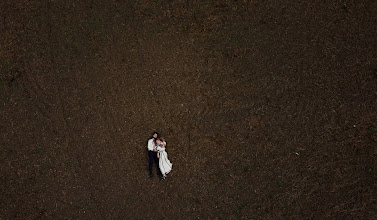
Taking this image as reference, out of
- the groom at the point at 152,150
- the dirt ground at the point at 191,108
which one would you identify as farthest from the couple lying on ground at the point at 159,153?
the dirt ground at the point at 191,108

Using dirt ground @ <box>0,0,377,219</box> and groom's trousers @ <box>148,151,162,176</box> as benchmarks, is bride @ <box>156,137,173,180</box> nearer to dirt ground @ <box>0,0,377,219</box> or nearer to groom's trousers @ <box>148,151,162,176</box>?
groom's trousers @ <box>148,151,162,176</box>

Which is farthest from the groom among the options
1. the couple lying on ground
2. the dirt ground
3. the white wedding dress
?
the dirt ground

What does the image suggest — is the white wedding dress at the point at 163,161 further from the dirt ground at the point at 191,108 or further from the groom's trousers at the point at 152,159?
the dirt ground at the point at 191,108

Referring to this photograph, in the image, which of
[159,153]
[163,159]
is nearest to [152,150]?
[159,153]

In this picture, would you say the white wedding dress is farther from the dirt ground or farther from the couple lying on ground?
the dirt ground

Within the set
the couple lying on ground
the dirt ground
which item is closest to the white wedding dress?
the couple lying on ground

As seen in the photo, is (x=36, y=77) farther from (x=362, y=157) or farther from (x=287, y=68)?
(x=362, y=157)

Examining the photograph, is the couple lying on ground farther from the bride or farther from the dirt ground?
the dirt ground

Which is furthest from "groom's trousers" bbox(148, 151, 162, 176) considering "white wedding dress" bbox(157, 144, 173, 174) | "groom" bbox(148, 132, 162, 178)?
"white wedding dress" bbox(157, 144, 173, 174)
